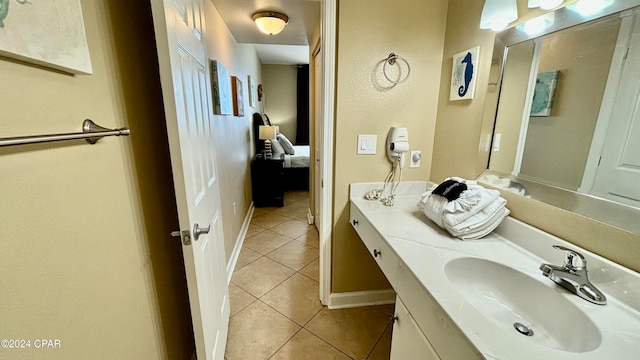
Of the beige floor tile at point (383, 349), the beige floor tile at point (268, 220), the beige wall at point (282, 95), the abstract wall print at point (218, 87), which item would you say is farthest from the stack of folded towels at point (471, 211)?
the beige wall at point (282, 95)

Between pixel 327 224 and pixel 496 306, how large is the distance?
3.37ft

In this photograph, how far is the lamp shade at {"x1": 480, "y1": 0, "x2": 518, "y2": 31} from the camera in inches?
43.8

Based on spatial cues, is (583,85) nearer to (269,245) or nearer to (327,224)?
(327,224)

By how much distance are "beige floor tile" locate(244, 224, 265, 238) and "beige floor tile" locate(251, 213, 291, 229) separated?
6 centimetres

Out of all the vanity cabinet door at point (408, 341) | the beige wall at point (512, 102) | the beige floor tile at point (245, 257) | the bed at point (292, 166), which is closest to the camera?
the vanity cabinet door at point (408, 341)

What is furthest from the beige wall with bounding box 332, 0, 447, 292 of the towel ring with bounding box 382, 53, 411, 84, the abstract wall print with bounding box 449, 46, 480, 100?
the abstract wall print with bounding box 449, 46, 480, 100

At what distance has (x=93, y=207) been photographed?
68 cm

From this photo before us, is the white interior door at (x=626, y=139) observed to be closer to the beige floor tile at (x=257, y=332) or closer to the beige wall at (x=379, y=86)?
the beige wall at (x=379, y=86)

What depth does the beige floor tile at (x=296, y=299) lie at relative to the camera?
6.08 ft

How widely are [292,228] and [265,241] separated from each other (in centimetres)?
44

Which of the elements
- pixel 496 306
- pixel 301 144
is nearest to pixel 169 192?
pixel 496 306

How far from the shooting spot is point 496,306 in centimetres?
94

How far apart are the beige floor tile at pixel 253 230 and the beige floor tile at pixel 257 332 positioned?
1.21m

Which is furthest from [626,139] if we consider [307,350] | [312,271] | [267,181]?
[267,181]
